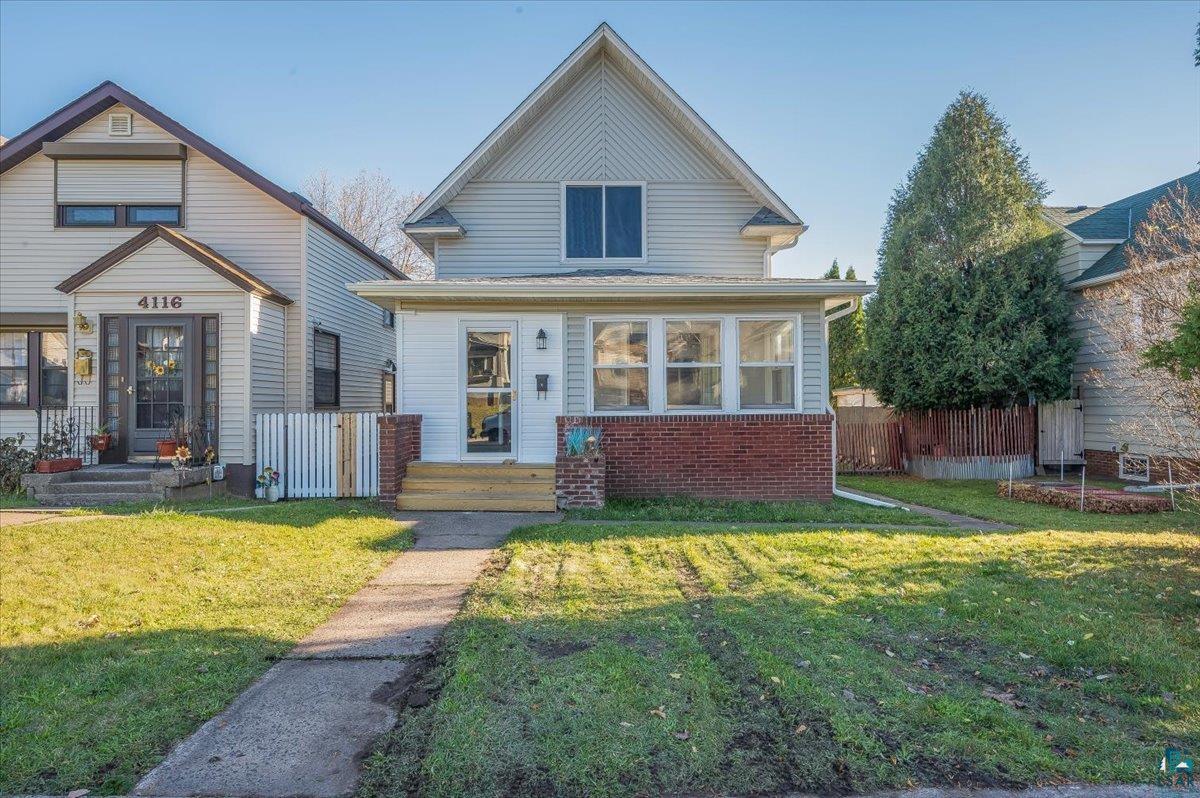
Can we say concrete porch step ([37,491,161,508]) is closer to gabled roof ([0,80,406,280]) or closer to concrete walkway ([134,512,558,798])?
gabled roof ([0,80,406,280])

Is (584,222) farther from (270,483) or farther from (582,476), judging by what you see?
(270,483)

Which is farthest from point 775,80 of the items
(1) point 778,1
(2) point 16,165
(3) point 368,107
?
(2) point 16,165

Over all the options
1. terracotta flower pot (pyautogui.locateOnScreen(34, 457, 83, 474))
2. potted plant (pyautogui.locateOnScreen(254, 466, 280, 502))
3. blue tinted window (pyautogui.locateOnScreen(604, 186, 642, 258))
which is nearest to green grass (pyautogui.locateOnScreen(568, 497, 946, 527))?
blue tinted window (pyautogui.locateOnScreen(604, 186, 642, 258))

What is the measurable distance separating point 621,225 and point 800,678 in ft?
32.1

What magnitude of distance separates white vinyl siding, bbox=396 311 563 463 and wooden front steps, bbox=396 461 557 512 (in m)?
0.47

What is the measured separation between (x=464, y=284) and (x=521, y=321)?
3.65ft

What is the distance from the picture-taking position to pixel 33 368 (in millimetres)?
12320

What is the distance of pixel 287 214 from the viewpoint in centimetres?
1255

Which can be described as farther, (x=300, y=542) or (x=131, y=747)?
(x=300, y=542)

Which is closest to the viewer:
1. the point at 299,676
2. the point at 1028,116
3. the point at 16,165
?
the point at 299,676

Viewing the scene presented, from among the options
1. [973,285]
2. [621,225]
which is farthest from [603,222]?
[973,285]

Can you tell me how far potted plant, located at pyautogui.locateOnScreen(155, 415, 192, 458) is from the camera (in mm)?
10508

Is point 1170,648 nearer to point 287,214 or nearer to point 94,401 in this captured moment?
point 287,214

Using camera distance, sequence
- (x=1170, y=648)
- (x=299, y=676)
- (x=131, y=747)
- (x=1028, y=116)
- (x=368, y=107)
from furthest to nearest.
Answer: (x=368, y=107) → (x=1028, y=116) → (x=1170, y=648) → (x=299, y=676) → (x=131, y=747)
